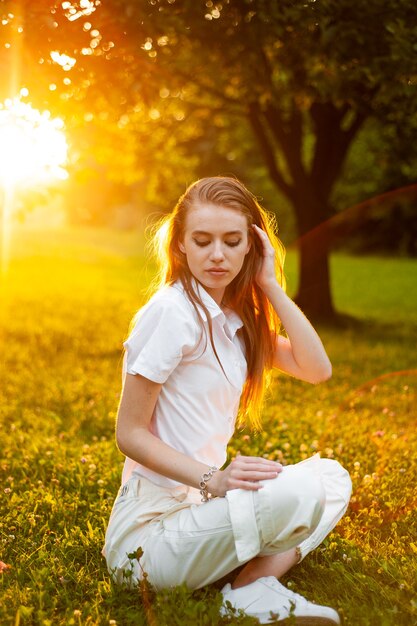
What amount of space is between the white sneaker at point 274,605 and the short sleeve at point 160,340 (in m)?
1.02

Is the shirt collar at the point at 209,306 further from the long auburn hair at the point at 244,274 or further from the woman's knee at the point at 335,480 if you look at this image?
the woman's knee at the point at 335,480

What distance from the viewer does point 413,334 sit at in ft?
45.3

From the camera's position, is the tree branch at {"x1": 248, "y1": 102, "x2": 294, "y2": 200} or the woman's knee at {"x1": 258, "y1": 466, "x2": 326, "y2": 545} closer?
the woman's knee at {"x1": 258, "y1": 466, "x2": 326, "y2": 545}

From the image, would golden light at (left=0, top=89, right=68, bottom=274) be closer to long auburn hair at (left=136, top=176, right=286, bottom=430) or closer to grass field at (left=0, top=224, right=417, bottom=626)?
grass field at (left=0, top=224, right=417, bottom=626)

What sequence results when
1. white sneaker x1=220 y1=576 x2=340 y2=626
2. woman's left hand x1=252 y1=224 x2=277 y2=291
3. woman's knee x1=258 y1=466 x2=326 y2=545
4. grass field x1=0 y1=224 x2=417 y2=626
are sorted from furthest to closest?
woman's left hand x1=252 y1=224 x2=277 y2=291
grass field x1=0 y1=224 x2=417 y2=626
white sneaker x1=220 y1=576 x2=340 y2=626
woman's knee x1=258 y1=466 x2=326 y2=545

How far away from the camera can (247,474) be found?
3.39 m

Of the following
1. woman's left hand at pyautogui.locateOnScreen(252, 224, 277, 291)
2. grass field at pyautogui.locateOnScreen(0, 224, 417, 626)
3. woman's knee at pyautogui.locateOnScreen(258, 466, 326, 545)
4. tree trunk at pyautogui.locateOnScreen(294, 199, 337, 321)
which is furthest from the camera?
tree trunk at pyautogui.locateOnScreen(294, 199, 337, 321)

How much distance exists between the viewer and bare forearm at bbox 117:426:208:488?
3553 millimetres

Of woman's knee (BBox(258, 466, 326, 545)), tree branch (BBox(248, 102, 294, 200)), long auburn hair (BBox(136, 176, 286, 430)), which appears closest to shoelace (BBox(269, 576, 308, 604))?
woman's knee (BBox(258, 466, 326, 545))

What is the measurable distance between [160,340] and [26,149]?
5045 millimetres

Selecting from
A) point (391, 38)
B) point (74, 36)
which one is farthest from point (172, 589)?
point (391, 38)

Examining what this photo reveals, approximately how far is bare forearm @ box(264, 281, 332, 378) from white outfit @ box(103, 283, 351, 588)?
0.22m

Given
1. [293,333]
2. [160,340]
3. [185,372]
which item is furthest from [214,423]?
[293,333]

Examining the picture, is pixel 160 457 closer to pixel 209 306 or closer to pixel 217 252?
pixel 209 306
